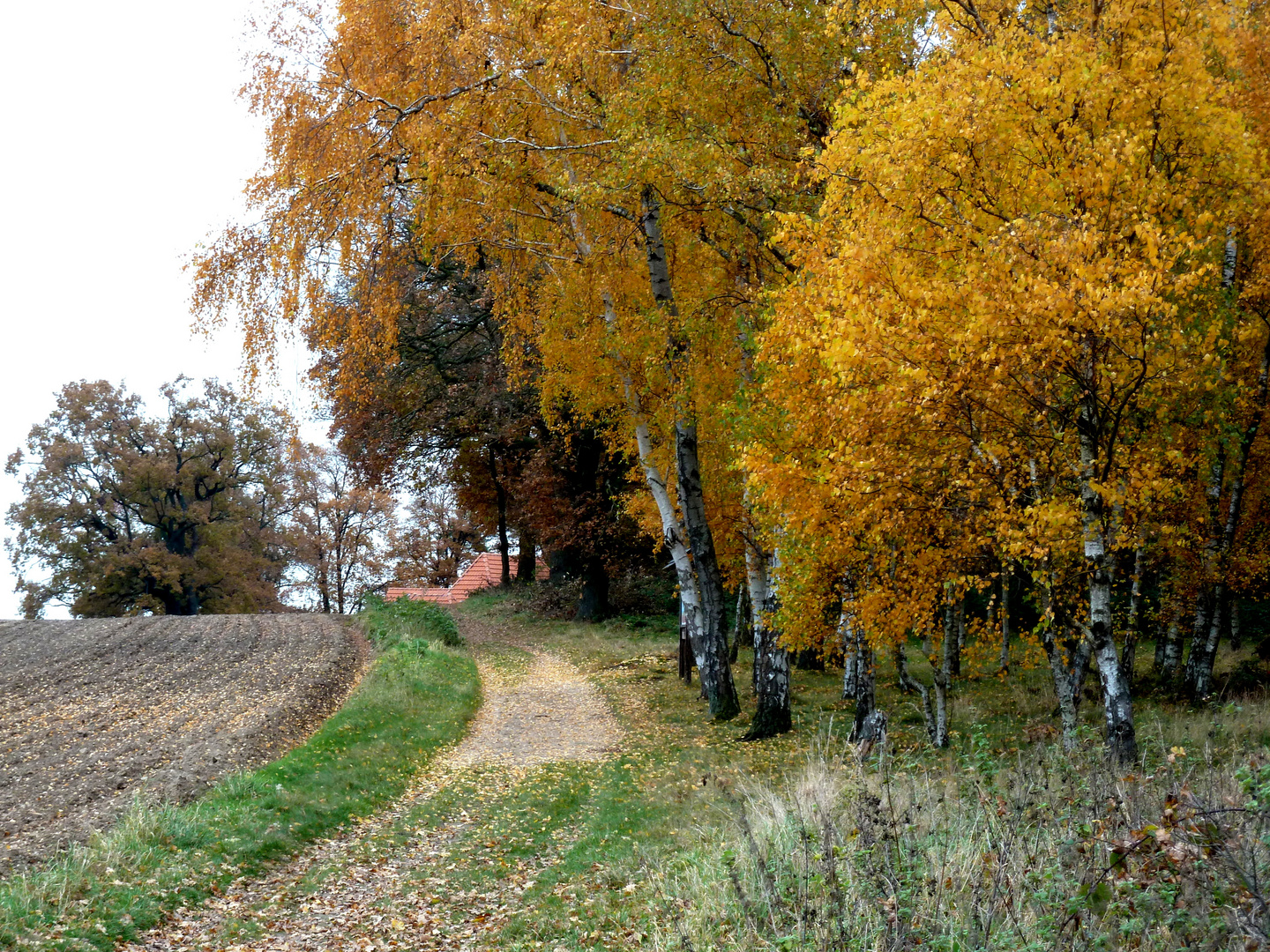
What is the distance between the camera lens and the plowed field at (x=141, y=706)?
9992 mm

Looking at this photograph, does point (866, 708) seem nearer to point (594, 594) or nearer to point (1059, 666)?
point (1059, 666)

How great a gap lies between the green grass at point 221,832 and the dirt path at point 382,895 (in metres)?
0.26

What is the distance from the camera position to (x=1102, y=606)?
877 cm

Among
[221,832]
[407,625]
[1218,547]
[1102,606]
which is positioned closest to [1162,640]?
[1218,547]

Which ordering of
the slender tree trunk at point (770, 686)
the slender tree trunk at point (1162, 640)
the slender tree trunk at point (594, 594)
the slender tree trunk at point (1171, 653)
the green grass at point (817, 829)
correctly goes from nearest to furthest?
1. the green grass at point (817, 829)
2. the slender tree trunk at point (770, 686)
3. the slender tree trunk at point (1171, 653)
4. the slender tree trunk at point (1162, 640)
5. the slender tree trunk at point (594, 594)

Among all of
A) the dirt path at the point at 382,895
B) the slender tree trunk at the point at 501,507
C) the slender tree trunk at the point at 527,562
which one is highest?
the slender tree trunk at the point at 501,507

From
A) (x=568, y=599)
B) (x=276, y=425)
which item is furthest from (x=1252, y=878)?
(x=276, y=425)

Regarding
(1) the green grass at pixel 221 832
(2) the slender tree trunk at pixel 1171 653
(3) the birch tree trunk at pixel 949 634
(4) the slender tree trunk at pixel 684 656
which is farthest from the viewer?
(4) the slender tree trunk at pixel 684 656

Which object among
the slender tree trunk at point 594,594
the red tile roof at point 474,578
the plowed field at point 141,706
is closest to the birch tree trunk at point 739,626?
the slender tree trunk at point 594,594

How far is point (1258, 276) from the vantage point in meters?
12.1

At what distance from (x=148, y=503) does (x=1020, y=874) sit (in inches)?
1649

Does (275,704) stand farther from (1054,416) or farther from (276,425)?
(276,425)

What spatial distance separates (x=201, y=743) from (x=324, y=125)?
8.82 m

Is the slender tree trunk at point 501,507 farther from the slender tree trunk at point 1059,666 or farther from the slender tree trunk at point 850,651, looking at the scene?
the slender tree trunk at point 1059,666
